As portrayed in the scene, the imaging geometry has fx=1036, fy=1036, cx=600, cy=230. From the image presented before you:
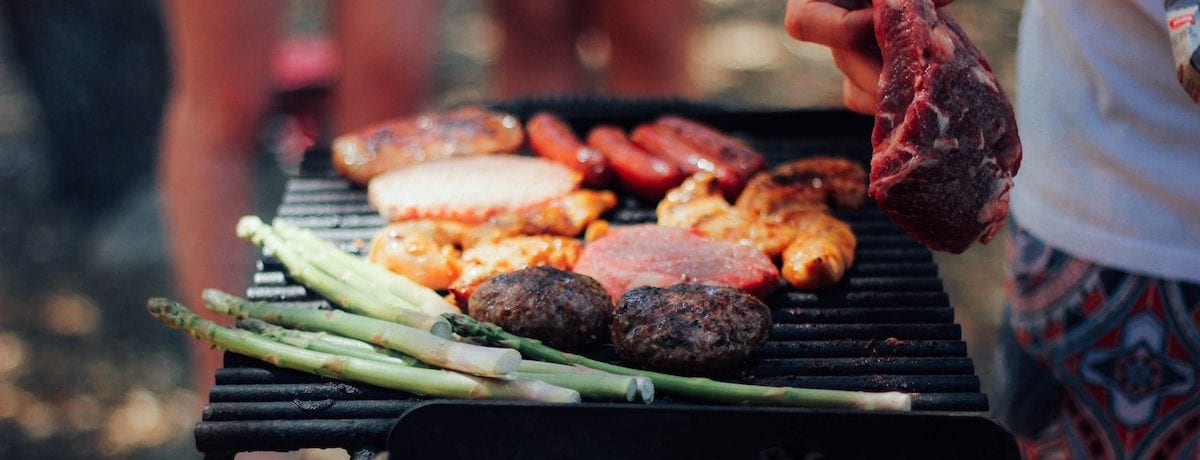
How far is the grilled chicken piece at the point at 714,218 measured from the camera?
3053 millimetres

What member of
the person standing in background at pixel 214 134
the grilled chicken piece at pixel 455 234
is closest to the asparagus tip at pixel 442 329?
the grilled chicken piece at pixel 455 234

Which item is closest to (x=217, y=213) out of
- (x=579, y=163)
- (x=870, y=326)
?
(x=579, y=163)

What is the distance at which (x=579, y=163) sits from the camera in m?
3.56

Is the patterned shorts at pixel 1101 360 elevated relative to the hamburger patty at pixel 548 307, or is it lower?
lower

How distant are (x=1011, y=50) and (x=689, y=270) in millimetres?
6242

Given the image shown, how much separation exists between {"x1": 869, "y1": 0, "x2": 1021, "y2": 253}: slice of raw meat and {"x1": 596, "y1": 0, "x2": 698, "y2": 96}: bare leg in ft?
11.2

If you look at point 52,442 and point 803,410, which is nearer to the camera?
point 803,410

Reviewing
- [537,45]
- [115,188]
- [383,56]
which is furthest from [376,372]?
[115,188]

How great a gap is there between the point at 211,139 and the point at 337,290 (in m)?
1.91

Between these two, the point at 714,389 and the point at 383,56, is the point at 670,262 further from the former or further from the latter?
the point at 383,56

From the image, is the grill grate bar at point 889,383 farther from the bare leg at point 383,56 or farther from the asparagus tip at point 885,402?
the bare leg at point 383,56

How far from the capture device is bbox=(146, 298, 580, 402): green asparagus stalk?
2.24 metres

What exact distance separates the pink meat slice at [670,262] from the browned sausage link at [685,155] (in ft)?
1.39

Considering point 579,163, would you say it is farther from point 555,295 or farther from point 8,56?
point 8,56
